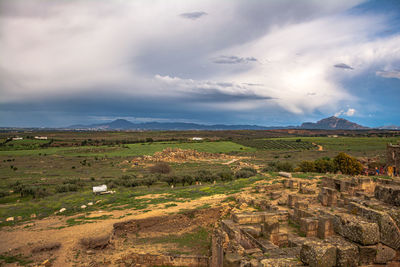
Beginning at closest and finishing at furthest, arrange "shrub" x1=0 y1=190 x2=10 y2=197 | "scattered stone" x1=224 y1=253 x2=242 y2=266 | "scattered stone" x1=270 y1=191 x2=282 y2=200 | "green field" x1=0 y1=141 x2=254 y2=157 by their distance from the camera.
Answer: "scattered stone" x1=224 y1=253 x2=242 y2=266, "scattered stone" x1=270 y1=191 x2=282 y2=200, "shrub" x1=0 y1=190 x2=10 y2=197, "green field" x1=0 y1=141 x2=254 y2=157

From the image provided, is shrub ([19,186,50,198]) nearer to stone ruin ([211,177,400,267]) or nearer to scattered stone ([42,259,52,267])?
scattered stone ([42,259,52,267])

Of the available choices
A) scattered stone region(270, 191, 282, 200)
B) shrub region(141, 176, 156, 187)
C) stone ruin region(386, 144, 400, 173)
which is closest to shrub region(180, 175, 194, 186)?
shrub region(141, 176, 156, 187)

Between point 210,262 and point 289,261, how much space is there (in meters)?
6.47

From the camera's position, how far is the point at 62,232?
1403cm

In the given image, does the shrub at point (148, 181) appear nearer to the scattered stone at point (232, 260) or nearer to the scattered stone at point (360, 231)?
the scattered stone at point (232, 260)

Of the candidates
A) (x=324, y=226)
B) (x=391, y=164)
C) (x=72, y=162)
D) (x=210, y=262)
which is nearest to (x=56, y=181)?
(x=72, y=162)

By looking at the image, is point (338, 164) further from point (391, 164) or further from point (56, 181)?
point (56, 181)

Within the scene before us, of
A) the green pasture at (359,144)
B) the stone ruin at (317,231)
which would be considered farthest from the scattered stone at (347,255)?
the green pasture at (359,144)

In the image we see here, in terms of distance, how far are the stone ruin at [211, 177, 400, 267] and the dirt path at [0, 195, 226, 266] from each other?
18.7 ft

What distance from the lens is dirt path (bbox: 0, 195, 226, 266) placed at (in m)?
12.2

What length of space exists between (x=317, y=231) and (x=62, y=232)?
540 inches

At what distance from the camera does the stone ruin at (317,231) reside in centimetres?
521

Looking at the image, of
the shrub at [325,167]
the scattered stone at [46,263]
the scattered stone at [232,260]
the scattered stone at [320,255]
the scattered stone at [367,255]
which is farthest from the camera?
the shrub at [325,167]

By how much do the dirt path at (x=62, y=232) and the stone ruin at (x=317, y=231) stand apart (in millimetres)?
5710
